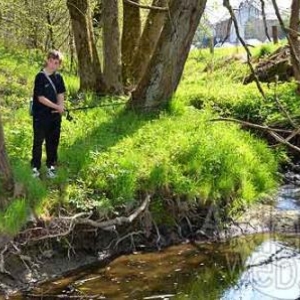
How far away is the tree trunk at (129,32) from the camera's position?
14.8 meters

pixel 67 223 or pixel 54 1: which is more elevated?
pixel 54 1

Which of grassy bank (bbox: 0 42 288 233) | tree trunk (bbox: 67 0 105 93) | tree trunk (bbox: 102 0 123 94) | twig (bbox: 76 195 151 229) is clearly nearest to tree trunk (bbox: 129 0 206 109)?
grassy bank (bbox: 0 42 288 233)

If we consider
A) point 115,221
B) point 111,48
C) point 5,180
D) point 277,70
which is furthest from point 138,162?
point 277,70

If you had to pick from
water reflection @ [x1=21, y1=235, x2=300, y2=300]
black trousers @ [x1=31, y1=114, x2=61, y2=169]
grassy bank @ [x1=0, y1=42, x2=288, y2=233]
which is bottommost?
water reflection @ [x1=21, y1=235, x2=300, y2=300]

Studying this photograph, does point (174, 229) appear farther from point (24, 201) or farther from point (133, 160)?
point (24, 201)

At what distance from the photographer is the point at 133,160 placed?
356 inches

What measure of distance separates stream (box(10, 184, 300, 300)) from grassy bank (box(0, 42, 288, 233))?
692 millimetres

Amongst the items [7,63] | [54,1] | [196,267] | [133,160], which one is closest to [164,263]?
[196,267]

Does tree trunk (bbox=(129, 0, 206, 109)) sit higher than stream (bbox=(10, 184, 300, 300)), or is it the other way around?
tree trunk (bbox=(129, 0, 206, 109))

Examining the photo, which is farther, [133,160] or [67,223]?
[133,160]

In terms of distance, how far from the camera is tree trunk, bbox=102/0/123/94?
12.7 meters

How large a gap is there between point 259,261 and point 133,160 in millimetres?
2276

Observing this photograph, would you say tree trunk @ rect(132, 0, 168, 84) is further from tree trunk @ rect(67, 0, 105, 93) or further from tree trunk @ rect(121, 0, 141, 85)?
tree trunk @ rect(67, 0, 105, 93)

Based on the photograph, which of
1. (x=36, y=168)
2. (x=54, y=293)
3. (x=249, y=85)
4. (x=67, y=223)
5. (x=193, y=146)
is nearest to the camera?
(x=54, y=293)
